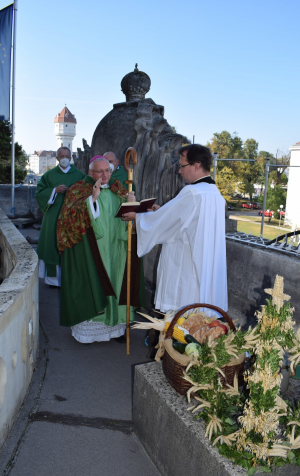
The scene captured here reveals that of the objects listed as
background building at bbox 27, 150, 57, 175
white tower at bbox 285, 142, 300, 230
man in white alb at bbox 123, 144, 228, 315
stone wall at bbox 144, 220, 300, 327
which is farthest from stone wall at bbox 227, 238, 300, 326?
background building at bbox 27, 150, 57, 175

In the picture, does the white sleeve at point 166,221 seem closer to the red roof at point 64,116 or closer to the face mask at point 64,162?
the face mask at point 64,162

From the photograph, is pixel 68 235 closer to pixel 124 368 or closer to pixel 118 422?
pixel 124 368

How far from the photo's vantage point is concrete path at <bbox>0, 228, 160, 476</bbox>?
7.69 ft

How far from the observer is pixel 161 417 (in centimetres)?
216

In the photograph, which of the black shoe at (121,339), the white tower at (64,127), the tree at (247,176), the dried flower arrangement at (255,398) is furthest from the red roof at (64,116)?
the dried flower arrangement at (255,398)

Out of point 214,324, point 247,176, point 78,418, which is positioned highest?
point 247,176

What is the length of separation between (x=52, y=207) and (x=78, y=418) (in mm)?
3491

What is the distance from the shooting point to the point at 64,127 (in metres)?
81.9

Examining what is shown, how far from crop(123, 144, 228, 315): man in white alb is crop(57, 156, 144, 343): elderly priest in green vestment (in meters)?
0.78

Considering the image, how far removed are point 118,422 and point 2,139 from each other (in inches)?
931

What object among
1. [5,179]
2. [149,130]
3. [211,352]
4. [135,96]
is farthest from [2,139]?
[211,352]

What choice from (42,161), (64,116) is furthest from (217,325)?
(42,161)

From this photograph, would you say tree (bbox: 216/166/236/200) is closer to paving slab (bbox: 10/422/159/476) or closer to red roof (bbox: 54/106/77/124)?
paving slab (bbox: 10/422/159/476)

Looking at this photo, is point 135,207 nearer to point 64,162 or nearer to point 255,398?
point 255,398
